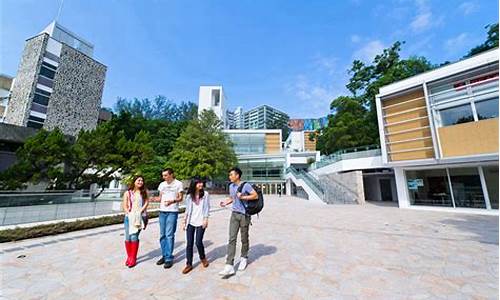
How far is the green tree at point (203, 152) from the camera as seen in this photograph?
83.6 ft

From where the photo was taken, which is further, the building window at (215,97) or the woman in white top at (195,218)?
the building window at (215,97)

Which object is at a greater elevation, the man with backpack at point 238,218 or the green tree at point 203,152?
the green tree at point 203,152

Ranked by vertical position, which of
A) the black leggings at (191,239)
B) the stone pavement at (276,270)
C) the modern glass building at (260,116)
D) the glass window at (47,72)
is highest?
the modern glass building at (260,116)

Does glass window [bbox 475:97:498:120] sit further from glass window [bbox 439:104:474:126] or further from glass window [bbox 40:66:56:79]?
glass window [bbox 40:66:56:79]

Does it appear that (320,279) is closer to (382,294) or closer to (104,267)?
(382,294)

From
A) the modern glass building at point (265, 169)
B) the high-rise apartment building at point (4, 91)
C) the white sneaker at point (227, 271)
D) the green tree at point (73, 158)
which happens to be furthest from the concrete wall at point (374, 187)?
the high-rise apartment building at point (4, 91)

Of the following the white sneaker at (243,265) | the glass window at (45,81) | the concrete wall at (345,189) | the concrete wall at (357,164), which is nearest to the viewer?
the white sneaker at (243,265)

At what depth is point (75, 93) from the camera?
28094mm

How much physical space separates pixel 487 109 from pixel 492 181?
12.1 feet

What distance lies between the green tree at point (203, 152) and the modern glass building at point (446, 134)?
60.0ft

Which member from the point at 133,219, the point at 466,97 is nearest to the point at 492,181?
the point at 466,97

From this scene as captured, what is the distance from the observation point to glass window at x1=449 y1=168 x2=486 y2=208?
11267 millimetres

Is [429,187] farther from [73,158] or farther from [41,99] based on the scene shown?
[41,99]

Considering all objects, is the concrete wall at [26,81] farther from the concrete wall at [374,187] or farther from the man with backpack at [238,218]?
the concrete wall at [374,187]
